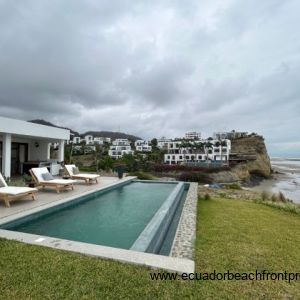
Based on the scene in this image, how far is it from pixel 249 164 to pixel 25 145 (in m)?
50.3

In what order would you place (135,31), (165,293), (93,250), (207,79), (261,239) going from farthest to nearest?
(207,79) → (135,31) → (261,239) → (93,250) → (165,293)

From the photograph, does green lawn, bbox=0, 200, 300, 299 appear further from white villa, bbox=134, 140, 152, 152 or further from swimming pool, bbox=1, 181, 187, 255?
white villa, bbox=134, 140, 152, 152

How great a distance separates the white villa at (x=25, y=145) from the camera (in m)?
11.4

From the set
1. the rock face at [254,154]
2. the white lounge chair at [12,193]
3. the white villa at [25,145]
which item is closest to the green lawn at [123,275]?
the white lounge chair at [12,193]

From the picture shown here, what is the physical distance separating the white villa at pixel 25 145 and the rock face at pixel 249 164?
1318 inches

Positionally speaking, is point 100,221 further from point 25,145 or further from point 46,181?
point 25,145

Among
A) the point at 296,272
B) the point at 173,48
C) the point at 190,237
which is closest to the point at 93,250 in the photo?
the point at 190,237

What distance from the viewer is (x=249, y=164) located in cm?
5588

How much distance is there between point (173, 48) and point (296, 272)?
13599 mm

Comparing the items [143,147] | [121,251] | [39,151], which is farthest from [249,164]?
[121,251]

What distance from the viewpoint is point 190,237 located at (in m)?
4.61

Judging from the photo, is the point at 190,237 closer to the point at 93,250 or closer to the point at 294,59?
the point at 93,250

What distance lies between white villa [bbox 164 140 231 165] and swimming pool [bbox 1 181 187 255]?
57.1 metres

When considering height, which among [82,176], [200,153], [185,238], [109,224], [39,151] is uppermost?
[200,153]
